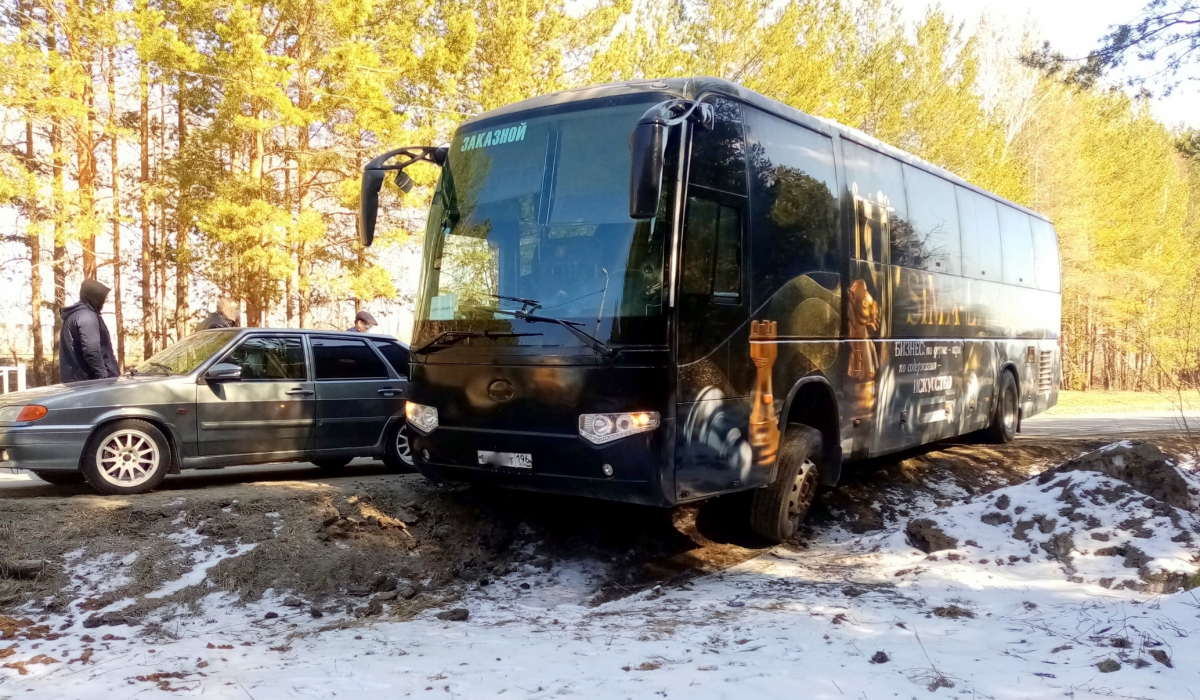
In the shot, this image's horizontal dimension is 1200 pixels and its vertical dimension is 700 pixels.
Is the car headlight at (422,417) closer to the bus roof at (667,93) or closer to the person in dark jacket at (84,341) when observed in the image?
the bus roof at (667,93)

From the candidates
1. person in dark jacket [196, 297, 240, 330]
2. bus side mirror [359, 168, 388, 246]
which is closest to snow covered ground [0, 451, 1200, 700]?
bus side mirror [359, 168, 388, 246]

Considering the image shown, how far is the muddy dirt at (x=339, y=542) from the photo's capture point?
604 centimetres

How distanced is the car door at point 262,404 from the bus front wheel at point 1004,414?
8691 mm

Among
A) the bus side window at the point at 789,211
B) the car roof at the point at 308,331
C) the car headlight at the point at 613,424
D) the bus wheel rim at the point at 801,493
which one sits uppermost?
the bus side window at the point at 789,211

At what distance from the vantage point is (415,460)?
23.5 feet

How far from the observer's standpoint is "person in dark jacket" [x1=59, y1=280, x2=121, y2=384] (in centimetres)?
894

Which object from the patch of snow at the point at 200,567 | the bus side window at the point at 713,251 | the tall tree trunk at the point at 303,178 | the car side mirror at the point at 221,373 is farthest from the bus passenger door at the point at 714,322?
the tall tree trunk at the point at 303,178

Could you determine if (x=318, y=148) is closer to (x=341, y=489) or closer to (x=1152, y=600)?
(x=341, y=489)

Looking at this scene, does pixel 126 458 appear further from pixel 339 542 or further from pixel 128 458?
pixel 339 542

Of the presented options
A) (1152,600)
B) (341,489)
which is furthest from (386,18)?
(1152,600)

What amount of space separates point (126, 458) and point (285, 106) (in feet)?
35.2

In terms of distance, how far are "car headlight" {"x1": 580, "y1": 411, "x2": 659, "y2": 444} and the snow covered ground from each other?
1137 mm

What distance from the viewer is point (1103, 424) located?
17.5 metres

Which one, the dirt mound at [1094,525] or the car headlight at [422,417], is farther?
the car headlight at [422,417]
